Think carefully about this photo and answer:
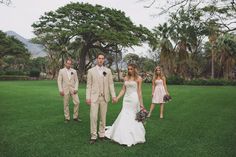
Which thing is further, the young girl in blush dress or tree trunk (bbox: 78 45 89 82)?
tree trunk (bbox: 78 45 89 82)

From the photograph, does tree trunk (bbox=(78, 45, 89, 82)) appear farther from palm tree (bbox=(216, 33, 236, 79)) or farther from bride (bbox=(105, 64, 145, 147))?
bride (bbox=(105, 64, 145, 147))

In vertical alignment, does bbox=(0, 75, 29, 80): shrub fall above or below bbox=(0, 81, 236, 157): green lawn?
above

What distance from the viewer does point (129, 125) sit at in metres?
7.30

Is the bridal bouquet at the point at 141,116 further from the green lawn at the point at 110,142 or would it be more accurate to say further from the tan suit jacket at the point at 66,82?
the tan suit jacket at the point at 66,82

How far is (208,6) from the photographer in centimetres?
1659

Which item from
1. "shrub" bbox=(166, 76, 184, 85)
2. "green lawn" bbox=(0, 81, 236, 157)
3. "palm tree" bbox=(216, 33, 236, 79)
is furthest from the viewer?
"palm tree" bbox=(216, 33, 236, 79)

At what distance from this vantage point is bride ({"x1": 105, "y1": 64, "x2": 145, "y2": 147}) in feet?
23.5

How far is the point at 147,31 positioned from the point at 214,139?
1379 inches

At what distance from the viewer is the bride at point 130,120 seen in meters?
7.16

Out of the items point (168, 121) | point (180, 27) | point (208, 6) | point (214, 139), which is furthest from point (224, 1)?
point (214, 139)

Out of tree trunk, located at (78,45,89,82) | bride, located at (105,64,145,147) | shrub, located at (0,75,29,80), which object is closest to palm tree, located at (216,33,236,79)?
tree trunk, located at (78,45,89,82)

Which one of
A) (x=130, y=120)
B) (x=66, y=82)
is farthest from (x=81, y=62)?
(x=130, y=120)

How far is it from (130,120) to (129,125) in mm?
144

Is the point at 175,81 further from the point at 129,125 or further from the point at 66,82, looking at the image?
the point at 129,125
